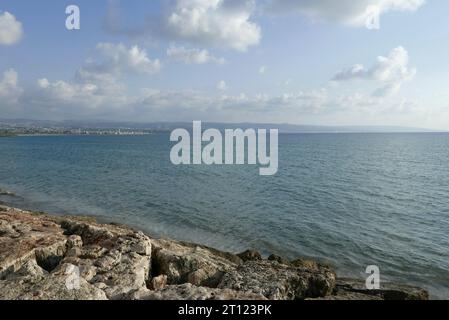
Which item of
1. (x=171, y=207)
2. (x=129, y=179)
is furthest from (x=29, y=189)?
(x=171, y=207)

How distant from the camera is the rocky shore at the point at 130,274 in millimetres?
9492

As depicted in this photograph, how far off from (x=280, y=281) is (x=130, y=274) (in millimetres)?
5200

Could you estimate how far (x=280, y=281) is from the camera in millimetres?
12203

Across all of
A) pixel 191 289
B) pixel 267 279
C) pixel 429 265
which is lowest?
pixel 429 265

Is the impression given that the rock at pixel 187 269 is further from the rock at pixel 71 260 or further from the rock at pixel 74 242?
the rock at pixel 74 242

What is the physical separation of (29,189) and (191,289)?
49.6 metres

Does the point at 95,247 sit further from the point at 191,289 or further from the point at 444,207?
the point at 444,207

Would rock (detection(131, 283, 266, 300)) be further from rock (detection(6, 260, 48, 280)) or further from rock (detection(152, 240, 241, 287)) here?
rock (detection(6, 260, 48, 280))

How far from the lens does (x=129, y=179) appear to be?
5944 centimetres

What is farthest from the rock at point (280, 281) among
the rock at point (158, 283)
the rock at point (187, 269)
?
the rock at point (158, 283)

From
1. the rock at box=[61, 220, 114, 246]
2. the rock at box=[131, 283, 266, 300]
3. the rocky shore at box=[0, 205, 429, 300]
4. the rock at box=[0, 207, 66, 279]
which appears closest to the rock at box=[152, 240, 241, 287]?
the rocky shore at box=[0, 205, 429, 300]

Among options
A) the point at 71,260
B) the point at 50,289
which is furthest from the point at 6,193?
the point at 50,289
